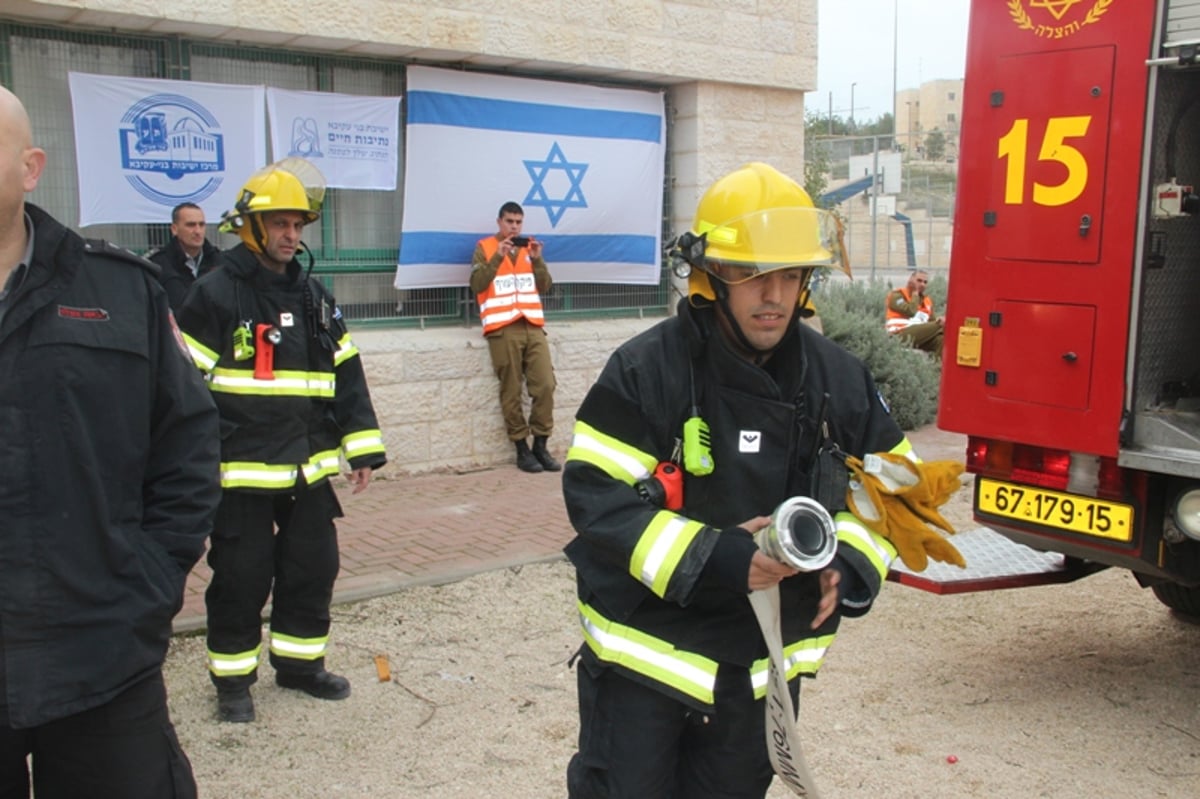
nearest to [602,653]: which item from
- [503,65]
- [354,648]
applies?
[354,648]

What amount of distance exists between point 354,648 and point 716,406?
327 centimetres

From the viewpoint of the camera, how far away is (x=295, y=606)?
15.8ft

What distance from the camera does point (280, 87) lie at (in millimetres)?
8391

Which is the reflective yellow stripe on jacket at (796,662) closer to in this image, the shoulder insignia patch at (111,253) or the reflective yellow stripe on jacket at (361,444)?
the shoulder insignia patch at (111,253)

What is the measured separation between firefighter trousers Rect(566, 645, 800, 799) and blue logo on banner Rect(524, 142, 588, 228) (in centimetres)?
716

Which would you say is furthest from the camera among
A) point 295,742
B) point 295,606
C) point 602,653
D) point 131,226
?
point 131,226

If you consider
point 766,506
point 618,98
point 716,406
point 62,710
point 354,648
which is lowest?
point 354,648

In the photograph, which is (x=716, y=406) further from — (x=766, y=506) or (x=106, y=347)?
(x=106, y=347)

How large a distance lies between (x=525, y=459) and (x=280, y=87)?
331cm

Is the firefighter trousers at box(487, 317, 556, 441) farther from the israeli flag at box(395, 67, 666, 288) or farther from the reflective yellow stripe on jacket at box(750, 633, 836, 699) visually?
the reflective yellow stripe on jacket at box(750, 633, 836, 699)

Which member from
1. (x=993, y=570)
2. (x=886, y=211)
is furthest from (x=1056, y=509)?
(x=886, y=211)

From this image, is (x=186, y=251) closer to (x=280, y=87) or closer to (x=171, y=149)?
(x=171, y=149)

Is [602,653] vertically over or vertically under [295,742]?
over

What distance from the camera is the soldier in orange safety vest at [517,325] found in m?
9.08
